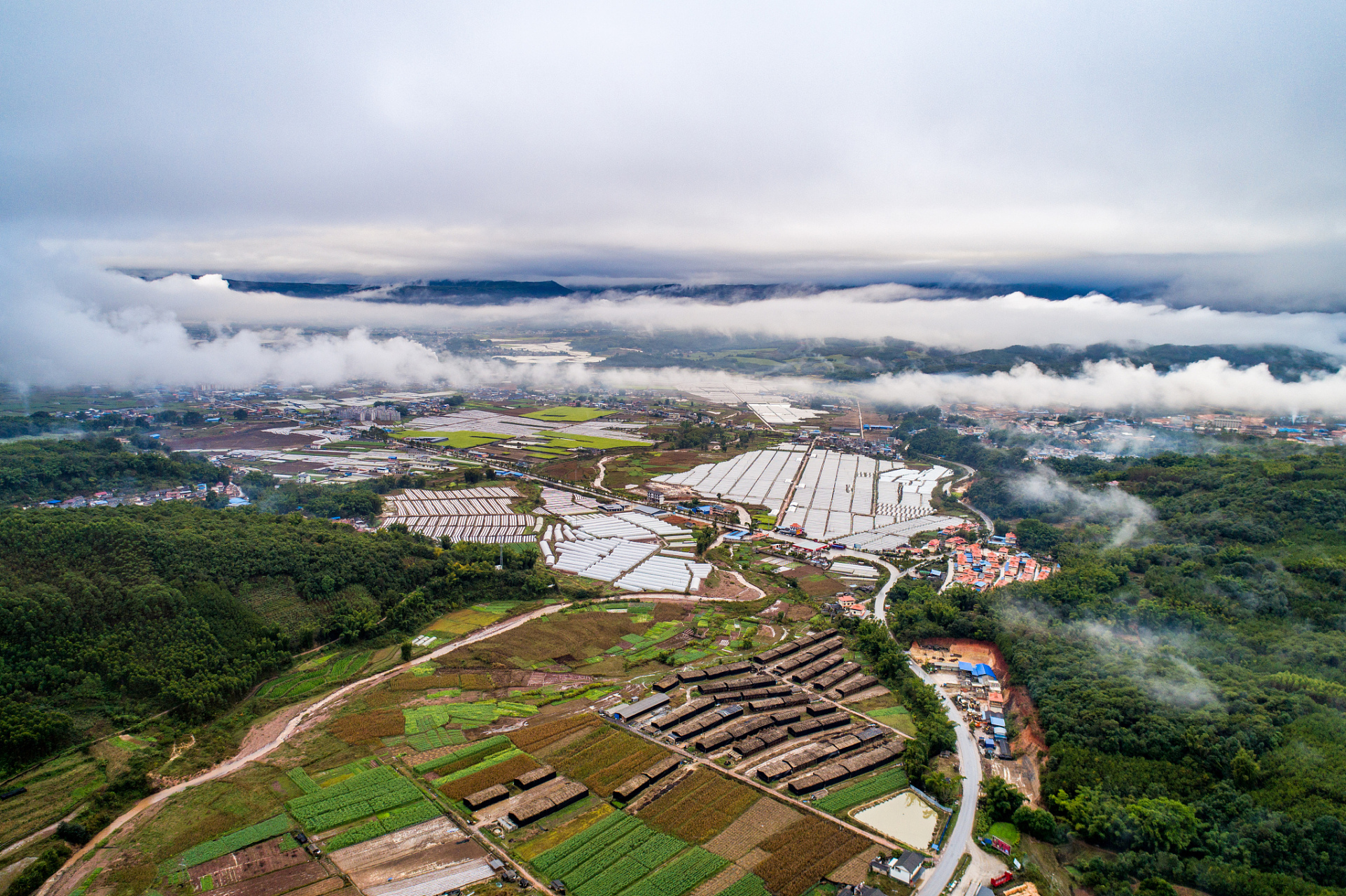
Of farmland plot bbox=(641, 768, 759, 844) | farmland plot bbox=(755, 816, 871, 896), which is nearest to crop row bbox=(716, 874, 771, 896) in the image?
farmland plot bbox=(755, 816, 871, 896)

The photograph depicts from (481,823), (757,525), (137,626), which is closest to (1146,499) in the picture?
(757,525)

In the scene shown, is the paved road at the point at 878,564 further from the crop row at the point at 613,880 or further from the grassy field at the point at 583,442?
the grassy field at the point at 583,442

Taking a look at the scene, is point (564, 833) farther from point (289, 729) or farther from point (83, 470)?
point (83, 470)

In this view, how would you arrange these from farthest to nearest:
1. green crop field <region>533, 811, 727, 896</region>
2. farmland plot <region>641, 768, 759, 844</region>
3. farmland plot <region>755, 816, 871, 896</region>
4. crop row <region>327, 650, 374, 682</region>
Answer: crop row <region>327, 650, 374, 682</region> < farmland plot <region>641, 768, 759, 844</region> < farmland plot <region>755, 816, 871, 896</region> < green crop field <region>533, 811, 727, 896</region>

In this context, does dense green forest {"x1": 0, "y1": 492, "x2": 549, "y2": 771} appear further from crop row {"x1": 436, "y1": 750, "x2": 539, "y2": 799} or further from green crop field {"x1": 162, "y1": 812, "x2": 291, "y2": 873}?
crop row {"x1": 436, "y1": 750, "x2": 539, "y2": 799}

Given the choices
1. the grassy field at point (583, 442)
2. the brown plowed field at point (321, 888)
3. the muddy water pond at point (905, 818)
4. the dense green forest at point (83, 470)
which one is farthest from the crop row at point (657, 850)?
the grassy field at point (583, 442)

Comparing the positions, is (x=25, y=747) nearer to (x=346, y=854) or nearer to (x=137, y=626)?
(x=137, y=626)

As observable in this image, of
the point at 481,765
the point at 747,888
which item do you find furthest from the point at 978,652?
the point at 481,765
